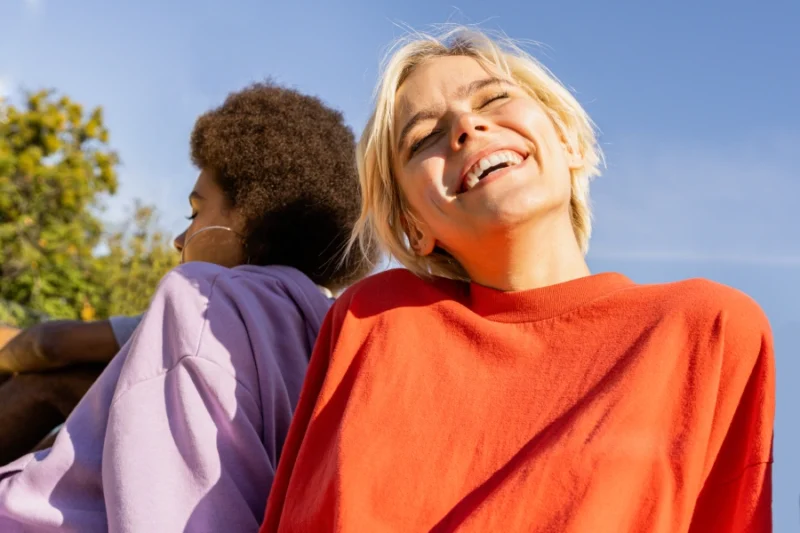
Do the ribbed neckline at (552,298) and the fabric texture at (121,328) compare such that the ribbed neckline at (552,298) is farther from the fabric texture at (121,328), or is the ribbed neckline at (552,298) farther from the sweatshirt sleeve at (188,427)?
the fabric texture at (121,328)

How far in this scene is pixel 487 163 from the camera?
1.84 metres

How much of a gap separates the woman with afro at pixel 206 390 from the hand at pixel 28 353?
603 millimetres

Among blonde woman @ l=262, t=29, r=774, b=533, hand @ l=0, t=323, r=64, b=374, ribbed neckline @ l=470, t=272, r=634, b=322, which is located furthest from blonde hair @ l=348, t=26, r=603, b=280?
hand @ l=0, t=323, r=64, b=374

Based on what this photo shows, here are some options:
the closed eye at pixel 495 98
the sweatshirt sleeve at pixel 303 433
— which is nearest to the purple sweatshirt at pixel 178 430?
the sweatshirt sleeve at pixel 303 433

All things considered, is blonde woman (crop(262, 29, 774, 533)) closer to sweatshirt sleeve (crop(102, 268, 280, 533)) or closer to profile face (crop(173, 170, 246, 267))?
sweatshirt sleeve (crop(102, 268, 280, 533))

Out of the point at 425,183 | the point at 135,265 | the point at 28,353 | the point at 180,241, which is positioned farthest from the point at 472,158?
the point at 135,265

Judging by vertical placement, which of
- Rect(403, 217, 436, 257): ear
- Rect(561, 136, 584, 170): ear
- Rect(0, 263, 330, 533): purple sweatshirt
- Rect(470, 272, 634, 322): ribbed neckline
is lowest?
Rect(0, 263, 330, 533): purple sweatshirt

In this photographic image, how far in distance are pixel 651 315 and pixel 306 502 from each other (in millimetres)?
800

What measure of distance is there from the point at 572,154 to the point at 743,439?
0.92 metres

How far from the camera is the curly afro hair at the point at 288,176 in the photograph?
258cm

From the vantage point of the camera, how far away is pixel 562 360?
1.61 metres

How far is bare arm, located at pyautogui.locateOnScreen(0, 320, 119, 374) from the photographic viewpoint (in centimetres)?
267

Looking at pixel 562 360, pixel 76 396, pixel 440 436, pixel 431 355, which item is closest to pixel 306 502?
pixel 440 436

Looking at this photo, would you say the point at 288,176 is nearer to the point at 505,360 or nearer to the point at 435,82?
the point at 435,82
